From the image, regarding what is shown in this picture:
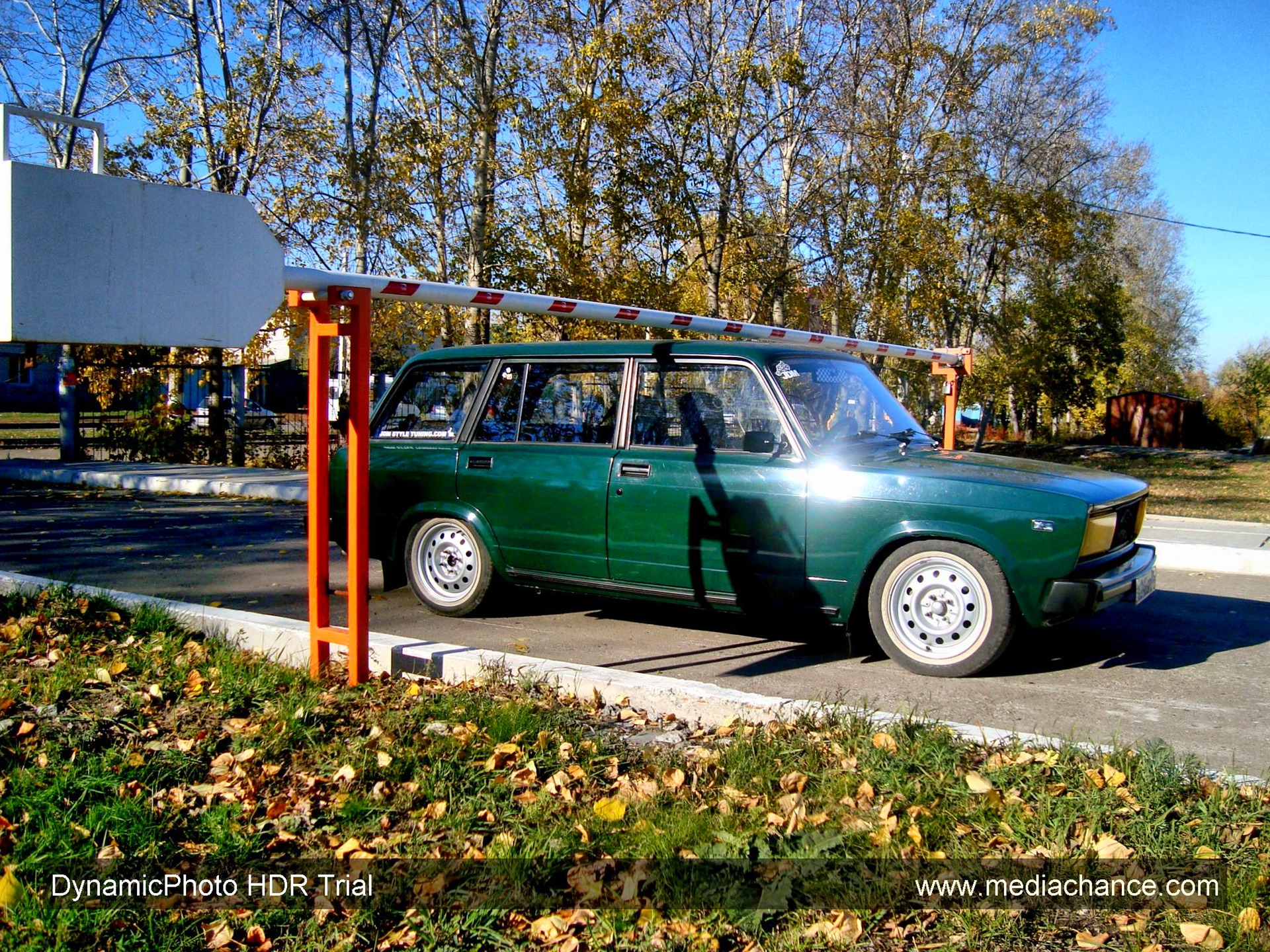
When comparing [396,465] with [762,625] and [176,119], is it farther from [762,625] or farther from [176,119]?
[176,119]

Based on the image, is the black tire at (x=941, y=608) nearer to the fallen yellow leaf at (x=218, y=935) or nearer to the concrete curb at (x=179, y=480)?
the fallen yellow leaf at (x=218, y=935)

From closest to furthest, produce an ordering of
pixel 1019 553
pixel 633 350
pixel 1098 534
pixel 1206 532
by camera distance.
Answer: pixel 1019 553 → pixel 1098 534 → pixel 633 350 → pixel 1206 532

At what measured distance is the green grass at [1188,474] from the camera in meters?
15.2

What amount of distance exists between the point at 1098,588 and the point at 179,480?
43.8ft

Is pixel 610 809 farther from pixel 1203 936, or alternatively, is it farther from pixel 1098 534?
pixel 1098 534

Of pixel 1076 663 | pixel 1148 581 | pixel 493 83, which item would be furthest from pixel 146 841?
pixel 493 83

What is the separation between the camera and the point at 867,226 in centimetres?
2406

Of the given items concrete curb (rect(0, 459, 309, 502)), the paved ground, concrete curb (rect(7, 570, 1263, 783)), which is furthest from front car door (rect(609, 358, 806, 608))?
concrete curb (rect(0, 459, 309, 502))

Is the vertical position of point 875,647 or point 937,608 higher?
point 937,608

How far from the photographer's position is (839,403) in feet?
20.2

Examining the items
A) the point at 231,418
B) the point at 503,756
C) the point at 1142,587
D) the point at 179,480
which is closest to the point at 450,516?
the point at 503,756

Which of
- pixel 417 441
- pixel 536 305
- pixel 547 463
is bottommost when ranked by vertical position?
pixel 547 463

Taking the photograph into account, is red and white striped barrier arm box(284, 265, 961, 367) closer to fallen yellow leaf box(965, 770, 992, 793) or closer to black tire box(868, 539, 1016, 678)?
black tire box(868, 539, 1016, 678)

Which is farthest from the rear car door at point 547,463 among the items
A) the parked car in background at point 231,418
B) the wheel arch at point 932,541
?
the parked car in background at point 231,418
